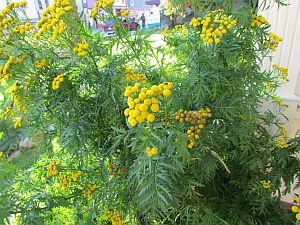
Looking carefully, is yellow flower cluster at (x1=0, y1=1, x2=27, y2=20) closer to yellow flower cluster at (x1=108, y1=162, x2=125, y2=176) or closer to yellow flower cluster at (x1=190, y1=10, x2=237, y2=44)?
yellow flower cluster at (x1=190, y1=10, x2=237, y2=44)

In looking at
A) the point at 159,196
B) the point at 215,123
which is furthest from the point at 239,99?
the point at 159,196

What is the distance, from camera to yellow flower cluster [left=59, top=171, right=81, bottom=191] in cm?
108

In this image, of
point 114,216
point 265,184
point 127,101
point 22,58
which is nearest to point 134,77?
point 127,101

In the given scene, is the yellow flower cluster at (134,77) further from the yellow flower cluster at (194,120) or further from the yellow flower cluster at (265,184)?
the yellow flower cluster at (265,184)

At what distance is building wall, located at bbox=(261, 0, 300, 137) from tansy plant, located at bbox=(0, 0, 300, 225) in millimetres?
345

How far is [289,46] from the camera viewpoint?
1.34 meters

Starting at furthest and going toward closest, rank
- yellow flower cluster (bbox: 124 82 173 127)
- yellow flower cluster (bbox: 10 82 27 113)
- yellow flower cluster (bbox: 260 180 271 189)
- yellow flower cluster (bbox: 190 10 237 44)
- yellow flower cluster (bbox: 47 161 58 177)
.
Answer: yellow flower cluster (bbox: 260 180 271 189) → yellow flower cluster (bbox: 47 161 58 177) → yellow flower cluster (bbox: 10 82 27 113) → yellow flower cluster (bbox: 190 10 237 44) → yellow flower cluster (bbox: 124 82 173 127)

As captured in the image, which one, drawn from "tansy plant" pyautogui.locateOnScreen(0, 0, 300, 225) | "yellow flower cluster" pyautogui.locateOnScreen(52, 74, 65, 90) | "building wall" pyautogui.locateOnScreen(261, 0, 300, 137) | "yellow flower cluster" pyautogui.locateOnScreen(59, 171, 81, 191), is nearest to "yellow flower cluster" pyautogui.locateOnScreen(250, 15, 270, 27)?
"tansy plant" pyautogui.locateOnScreen(0, 0, 300, 225)

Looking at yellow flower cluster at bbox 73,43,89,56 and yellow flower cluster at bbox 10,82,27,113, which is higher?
yellow flower cluster at bbox 73,43,89,56

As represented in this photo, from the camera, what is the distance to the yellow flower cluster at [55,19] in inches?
31.6

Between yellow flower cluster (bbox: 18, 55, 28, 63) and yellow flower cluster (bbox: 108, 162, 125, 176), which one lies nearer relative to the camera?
yellow flower cluster (bbox: 18, 55, 28, 63)

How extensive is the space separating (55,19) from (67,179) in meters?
0.67

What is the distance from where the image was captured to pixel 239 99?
97 cm

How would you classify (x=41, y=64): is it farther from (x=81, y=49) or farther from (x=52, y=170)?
(x=52, y=170)
